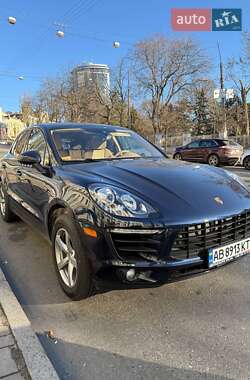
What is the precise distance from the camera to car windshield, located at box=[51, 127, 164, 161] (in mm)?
3736

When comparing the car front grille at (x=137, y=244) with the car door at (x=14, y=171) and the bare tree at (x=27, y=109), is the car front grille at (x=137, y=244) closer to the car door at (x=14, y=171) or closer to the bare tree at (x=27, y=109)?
the car door at (x=14, y=171)

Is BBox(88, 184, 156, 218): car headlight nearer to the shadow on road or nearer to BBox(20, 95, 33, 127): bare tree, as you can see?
the shadow on road

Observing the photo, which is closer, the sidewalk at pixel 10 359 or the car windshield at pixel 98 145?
the sidewalk at pixel 10 359

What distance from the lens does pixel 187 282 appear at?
3.39 meters

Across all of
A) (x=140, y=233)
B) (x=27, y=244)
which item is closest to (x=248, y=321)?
(x=140, y=233)

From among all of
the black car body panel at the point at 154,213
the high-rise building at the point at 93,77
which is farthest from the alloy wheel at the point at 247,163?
the high-rise building at the point at 93,77

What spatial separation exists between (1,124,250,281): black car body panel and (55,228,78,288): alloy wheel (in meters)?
0.26

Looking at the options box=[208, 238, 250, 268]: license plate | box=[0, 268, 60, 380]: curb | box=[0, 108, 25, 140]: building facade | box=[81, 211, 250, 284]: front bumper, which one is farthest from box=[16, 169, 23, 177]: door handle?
box=[0, 108, 25, 140]: building facade

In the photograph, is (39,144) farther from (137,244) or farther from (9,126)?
(9,126)

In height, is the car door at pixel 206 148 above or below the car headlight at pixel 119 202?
below

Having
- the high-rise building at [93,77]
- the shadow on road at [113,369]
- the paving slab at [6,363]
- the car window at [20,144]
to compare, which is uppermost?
the high-rise building at [93,77]

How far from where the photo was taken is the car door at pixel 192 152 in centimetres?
1815

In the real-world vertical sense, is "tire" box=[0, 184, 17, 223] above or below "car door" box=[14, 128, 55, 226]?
below

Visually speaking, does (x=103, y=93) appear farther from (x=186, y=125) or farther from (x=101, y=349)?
(x=101, y=349)
